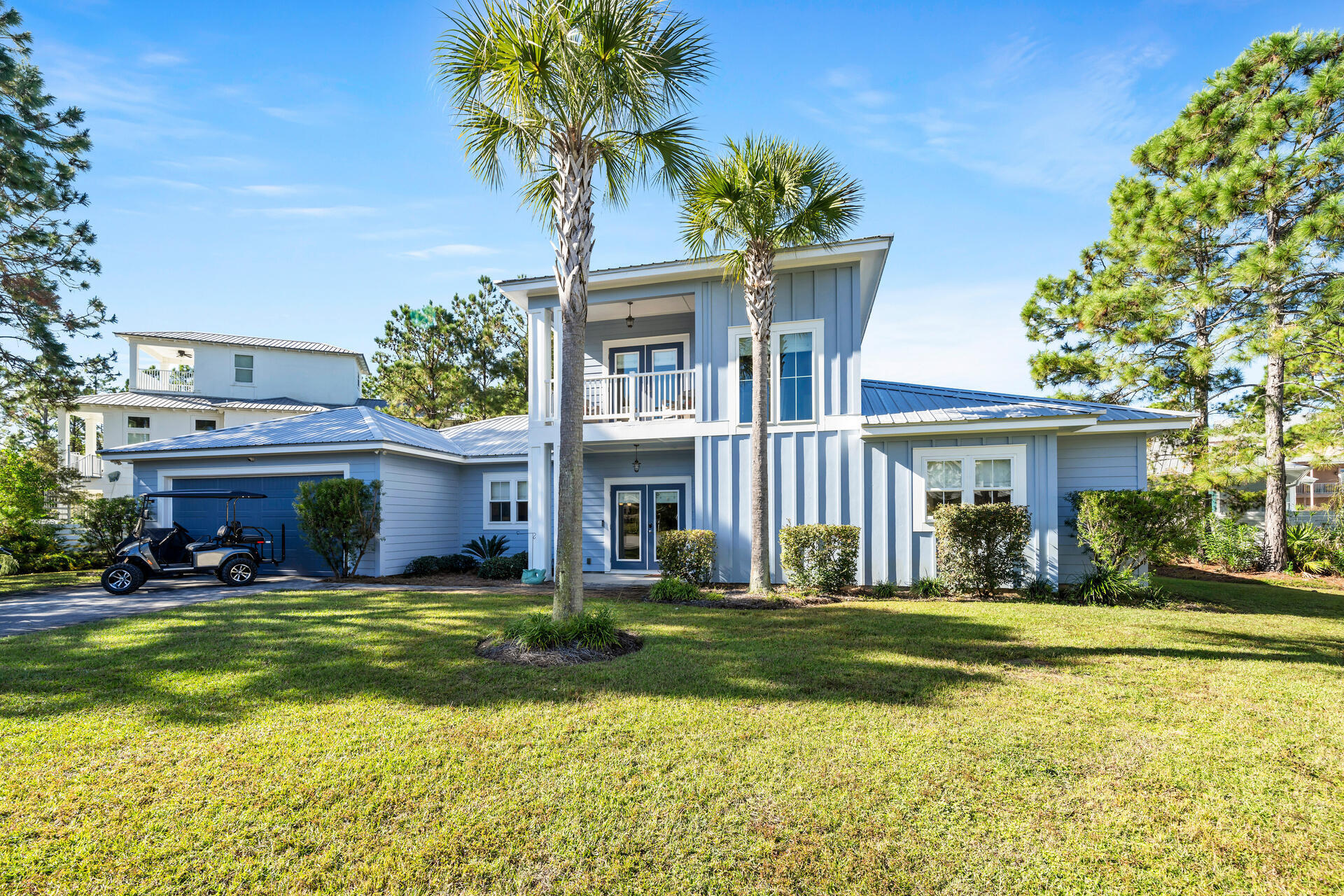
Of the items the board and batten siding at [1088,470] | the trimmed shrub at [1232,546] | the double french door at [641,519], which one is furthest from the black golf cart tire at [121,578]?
the trimmed shrub at [1232,546]

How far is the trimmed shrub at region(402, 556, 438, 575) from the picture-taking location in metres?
13.5

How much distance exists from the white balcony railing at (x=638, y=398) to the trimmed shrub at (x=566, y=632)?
6458 millimetres

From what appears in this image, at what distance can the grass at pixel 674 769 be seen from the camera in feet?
8.71

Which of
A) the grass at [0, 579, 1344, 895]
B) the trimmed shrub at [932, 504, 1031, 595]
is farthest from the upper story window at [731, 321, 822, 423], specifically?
the grass at [0, 579, 1344, 895]

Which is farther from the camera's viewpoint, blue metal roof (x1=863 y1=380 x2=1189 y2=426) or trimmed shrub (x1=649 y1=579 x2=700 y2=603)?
blue metal roof (x1=863 y1=380 x2=1189 y2=426)

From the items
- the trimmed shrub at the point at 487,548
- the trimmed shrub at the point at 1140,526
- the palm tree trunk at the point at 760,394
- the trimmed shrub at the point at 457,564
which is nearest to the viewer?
the trimmed shrub at the point at 1140,526

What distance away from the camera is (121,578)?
10617mm

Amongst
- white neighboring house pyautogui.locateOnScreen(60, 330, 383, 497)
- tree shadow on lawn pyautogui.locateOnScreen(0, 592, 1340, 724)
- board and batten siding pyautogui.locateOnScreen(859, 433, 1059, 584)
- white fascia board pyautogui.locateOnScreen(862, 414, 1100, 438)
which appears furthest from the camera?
white neighboring house pyautogui.locateOnScreen(60, 330, 383, 497)

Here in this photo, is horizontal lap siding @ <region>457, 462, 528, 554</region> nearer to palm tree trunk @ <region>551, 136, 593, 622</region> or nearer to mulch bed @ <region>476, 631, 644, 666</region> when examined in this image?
palm tree trunk @ <region>551, 136, 593, 622</region>

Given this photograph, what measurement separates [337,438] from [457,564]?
3879 millimetres

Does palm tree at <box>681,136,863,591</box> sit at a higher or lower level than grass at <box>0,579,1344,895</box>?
higher

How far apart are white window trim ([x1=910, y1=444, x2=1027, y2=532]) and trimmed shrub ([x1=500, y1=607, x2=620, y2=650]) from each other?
21.7 feet

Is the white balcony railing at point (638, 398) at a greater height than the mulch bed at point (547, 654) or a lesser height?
greater

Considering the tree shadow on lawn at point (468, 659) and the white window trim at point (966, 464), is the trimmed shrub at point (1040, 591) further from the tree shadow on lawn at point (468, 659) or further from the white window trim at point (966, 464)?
the tree shadow on lawn at point (468, 659)
